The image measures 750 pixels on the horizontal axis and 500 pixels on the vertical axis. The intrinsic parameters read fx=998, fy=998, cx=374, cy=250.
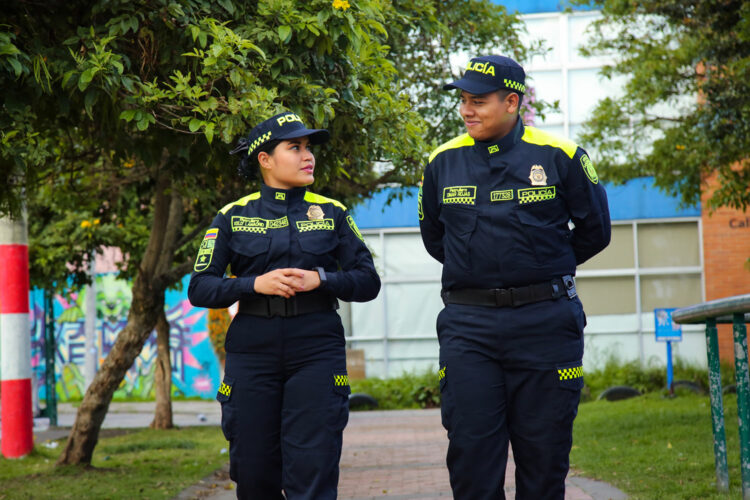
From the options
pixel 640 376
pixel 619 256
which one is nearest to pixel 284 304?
pixel 640 376

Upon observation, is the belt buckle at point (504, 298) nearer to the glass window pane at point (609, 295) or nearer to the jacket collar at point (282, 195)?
the jacket collar at point (282, 195)

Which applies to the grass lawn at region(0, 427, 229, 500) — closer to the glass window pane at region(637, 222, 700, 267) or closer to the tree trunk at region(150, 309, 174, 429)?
the tree trunk at region(150, 309, 174, 429)

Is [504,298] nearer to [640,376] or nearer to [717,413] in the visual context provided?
[717,413]

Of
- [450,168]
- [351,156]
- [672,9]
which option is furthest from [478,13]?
[450,168]

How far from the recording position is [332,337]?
4500 millimetres

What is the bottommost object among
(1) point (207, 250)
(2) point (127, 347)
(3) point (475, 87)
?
(2) point (127, 347)

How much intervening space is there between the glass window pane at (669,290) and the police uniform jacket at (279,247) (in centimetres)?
1853

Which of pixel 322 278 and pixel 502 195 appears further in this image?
pixel 322 278

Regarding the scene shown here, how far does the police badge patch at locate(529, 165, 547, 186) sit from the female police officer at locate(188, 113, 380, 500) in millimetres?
965

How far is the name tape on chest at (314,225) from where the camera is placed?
4582 millimetres

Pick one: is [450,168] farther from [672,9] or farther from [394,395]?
[394,395]

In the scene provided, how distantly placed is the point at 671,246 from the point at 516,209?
19.1m

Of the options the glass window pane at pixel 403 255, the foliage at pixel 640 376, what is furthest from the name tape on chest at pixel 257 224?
the glass window pane at pixel 403 255

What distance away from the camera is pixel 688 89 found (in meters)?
12.4
